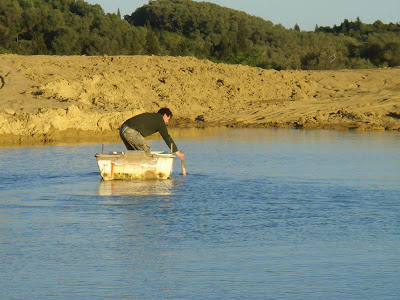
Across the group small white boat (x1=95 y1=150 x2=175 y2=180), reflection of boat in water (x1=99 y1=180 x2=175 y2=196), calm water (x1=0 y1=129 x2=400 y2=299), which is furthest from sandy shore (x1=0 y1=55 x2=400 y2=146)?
reflection of boat in water (x1=99 y1=180 x2=175 y2=196)

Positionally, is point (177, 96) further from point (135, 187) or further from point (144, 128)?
point (135, 187)

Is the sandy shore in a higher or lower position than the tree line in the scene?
lower

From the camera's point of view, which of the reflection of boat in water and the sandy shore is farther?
the sandy shore

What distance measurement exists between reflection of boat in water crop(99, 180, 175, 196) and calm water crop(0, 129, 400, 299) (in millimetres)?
30

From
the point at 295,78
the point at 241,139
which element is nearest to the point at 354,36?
the point at 295,78

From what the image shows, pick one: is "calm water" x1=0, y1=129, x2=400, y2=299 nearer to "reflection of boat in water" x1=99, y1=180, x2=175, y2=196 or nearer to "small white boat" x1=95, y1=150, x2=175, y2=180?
"reflection of boat in water" x1=99, y1=180, x2=175, y2=196

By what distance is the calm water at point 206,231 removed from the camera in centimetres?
702

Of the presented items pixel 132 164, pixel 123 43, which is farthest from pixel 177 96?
pixel 123 43

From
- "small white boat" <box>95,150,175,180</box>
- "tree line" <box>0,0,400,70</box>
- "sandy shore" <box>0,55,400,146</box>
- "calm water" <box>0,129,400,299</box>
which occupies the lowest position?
"calm water" <box>0,129,400,299</box>

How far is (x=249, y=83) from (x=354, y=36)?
171ft

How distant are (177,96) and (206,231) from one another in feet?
72.7

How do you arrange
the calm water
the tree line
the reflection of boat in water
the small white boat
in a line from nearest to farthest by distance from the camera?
the calm water < the reflection of boat in water < the small white boat < the tree line

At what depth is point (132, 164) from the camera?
13.6m

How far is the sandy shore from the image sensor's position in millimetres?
23734
